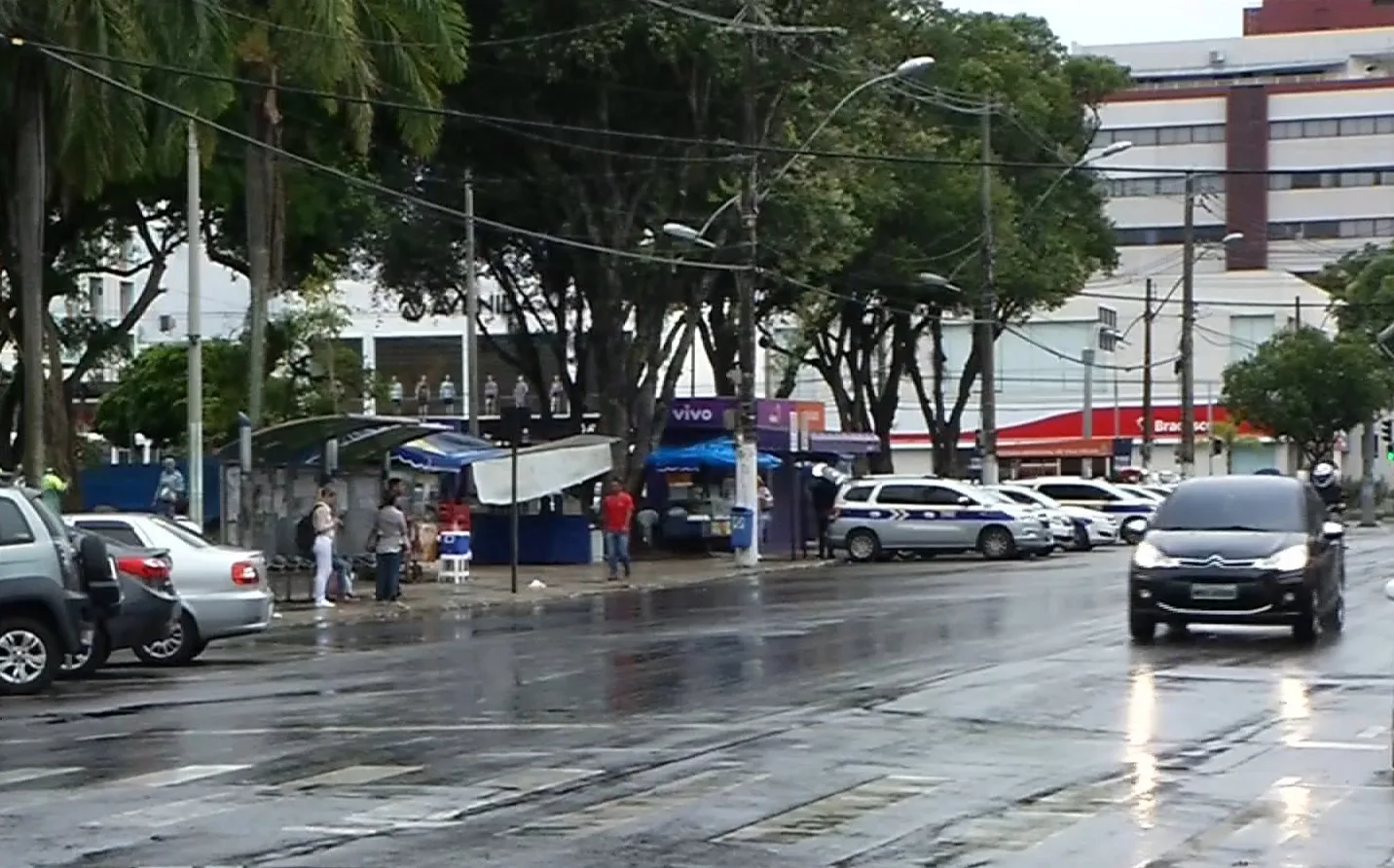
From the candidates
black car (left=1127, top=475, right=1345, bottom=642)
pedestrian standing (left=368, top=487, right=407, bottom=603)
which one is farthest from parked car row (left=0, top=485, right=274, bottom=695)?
pedestrian standing (left=368, top=487, right=407, bottom=603)

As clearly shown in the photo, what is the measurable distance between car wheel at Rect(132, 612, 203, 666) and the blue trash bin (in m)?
23.0

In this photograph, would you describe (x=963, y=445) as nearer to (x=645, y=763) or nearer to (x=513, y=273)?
(x=513, y=273)

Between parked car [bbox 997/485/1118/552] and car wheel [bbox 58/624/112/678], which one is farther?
parked car [bbox 997/485/1118/552]

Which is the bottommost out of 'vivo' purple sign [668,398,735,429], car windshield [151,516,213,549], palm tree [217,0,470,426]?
car windshield [151,516,213,549]

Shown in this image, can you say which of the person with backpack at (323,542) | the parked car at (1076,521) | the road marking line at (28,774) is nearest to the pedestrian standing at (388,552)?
the person with backpack at (323,542)

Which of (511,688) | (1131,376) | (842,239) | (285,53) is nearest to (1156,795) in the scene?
(511,688)

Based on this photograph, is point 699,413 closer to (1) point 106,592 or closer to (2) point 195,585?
(2) point 195,585

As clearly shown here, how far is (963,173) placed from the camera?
Result: 6094 centimetres

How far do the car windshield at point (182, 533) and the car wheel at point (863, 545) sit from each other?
27.1m

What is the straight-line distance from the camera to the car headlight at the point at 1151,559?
22297 millimetres

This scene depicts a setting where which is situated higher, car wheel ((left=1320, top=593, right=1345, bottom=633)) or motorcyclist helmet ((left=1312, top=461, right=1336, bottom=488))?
motorcyclist helmet ((left=1312, top=461, right=1336, bottom=488))

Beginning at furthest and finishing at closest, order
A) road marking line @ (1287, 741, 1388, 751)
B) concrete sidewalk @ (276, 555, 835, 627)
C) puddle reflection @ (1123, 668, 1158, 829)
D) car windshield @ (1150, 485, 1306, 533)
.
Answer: concrete sidewalk @ (276, 555, 835, 627) → car windshield @ (1150, 485, 1306, 533) → road marking line @ (1287, 741, 1388, 751) → puddle reflection @ (1123, 668, 1158, 829)

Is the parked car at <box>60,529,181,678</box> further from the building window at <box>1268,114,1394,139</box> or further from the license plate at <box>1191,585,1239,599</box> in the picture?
the building window at <box>1268,114,1394,139</box>

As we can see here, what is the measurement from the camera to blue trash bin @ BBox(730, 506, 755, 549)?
45.1m
